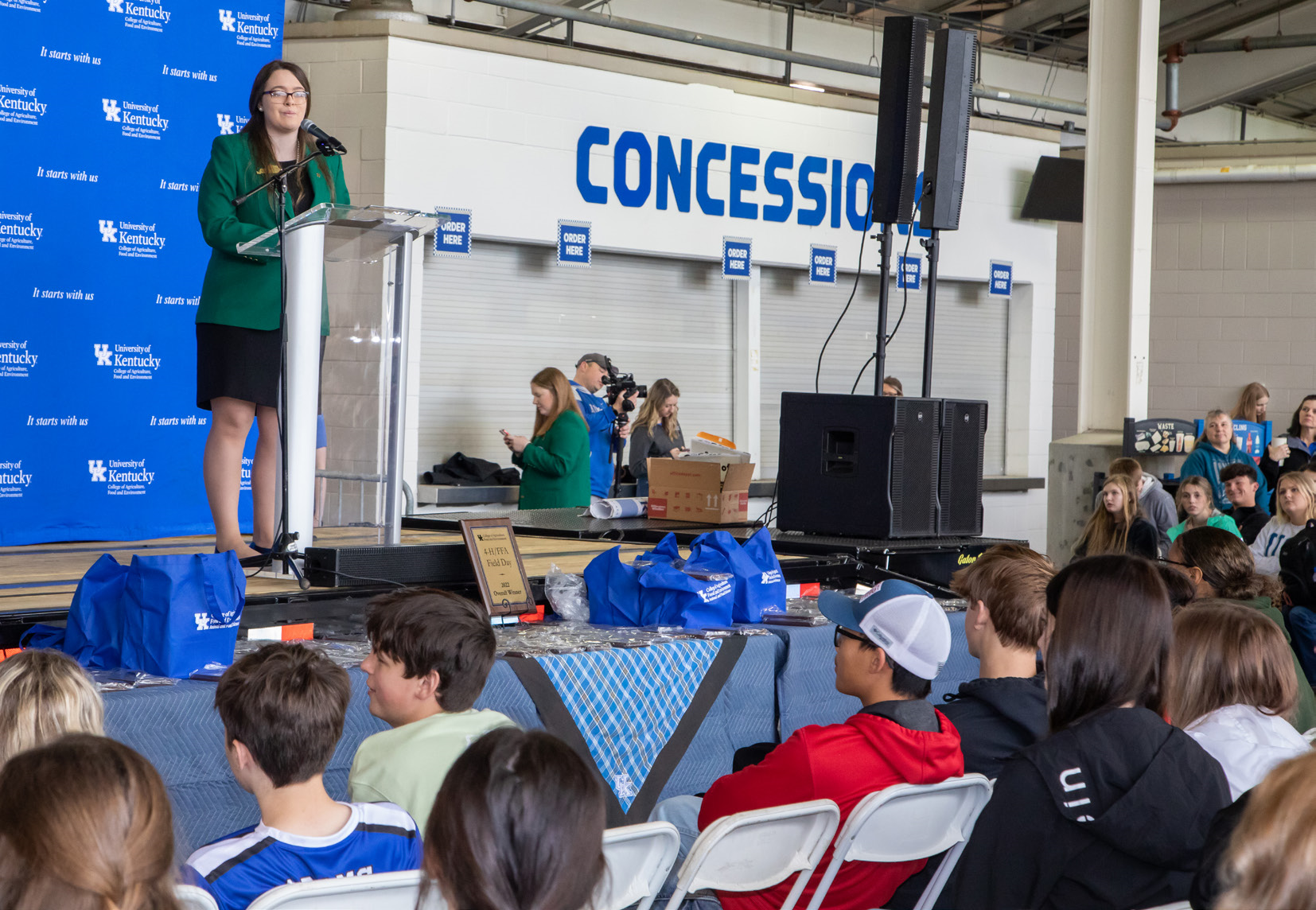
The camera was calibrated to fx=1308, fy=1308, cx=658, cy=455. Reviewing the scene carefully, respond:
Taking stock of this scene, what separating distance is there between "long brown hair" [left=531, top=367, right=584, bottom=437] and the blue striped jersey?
3645 millimetres

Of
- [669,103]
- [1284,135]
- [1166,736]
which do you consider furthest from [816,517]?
[1284,135]

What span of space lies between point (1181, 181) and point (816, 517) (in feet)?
23.0

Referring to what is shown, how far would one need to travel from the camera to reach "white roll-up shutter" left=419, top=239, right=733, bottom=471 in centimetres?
749

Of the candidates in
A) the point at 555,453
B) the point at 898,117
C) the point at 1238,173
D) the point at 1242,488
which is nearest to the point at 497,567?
the point at 555,453

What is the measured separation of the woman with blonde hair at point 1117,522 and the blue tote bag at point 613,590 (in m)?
2.84

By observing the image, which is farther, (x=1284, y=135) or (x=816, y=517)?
(x=1284, y=135)

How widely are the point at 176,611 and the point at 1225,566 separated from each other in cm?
282

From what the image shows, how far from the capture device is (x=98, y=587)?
9.20 feet

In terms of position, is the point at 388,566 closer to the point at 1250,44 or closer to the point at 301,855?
the point at 301,855

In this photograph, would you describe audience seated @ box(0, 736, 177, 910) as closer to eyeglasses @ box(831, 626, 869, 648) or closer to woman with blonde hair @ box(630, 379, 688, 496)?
eyeglasses @ box(831, 626, 869, 648)

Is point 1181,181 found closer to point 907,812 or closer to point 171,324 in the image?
point 171,324

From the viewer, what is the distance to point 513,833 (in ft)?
4.01

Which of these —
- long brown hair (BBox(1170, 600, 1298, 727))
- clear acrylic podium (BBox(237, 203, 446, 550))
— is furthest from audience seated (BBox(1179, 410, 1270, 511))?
long brown hair (BBox(1170, 600, 1298, 727))

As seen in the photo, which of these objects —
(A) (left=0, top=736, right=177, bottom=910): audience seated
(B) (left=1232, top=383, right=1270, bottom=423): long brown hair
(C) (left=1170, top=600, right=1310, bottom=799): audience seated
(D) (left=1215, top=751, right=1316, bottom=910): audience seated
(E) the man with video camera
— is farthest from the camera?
(B) (left=1232, top=383, right=1270, bottom=423): long brown hair
